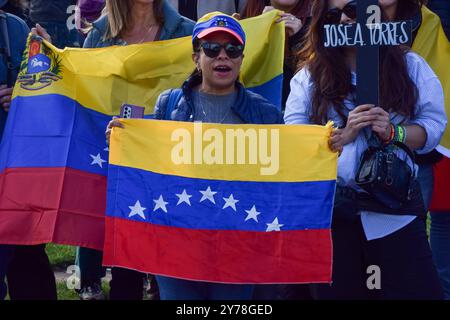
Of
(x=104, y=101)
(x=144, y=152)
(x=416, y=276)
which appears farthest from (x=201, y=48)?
(x=416, y=276)

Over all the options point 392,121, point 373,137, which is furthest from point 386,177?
point 392,121

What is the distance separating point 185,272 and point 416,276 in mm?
1042

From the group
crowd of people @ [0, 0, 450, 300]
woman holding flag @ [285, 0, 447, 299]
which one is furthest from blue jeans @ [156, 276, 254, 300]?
woman holding flag @ [285, 0, 447, 299]

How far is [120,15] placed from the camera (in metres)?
5.94

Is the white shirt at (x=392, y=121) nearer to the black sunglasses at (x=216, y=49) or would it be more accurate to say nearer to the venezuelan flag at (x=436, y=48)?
the black sunglasses at (x=216, y=49)

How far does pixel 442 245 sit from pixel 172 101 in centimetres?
226

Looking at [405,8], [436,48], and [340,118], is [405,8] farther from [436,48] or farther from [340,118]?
[436,48]

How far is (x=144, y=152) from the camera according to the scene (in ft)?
16.4

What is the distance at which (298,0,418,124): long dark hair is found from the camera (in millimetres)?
4762

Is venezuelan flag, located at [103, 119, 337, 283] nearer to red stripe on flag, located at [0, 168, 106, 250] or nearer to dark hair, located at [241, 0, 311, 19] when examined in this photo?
red stripe on flag, located at [0, 168, 106, 250]

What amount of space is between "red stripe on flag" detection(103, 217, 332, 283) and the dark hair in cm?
181

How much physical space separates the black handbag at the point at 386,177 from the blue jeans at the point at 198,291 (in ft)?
2.48

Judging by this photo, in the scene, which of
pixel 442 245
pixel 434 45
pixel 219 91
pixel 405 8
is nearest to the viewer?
pixel 219 91

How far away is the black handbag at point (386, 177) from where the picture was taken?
179 inches
